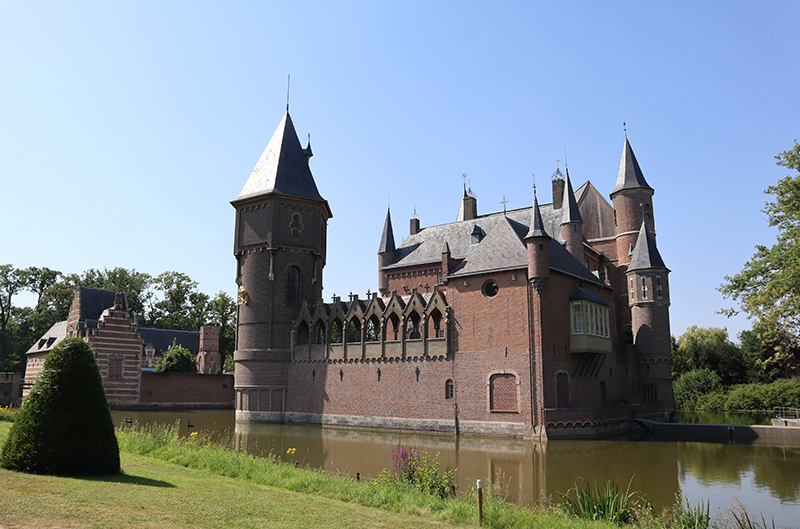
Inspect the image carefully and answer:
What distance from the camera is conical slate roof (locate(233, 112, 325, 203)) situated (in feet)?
117

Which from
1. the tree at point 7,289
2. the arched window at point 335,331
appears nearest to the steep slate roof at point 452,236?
the arched window at point 335,331

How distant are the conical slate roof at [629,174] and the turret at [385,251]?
1579 cm

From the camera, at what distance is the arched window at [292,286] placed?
35094mm

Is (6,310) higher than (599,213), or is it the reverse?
(599,213)

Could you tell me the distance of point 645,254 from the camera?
33.8m

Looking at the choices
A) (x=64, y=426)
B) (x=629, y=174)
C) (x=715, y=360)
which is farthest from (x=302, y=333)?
(x=715, y=360)

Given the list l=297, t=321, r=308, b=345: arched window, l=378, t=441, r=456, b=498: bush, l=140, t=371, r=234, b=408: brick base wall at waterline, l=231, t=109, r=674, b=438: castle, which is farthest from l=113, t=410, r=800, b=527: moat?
l=140, t=371, r=234, b=408: brick base wall at waterline

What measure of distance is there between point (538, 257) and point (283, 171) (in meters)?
17.4

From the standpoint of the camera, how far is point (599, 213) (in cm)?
3944

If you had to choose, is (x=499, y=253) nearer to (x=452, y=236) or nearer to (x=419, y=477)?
(x=452, y=236)

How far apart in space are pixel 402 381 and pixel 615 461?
1257 cm

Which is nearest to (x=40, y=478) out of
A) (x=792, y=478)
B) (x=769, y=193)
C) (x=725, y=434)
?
(x=792, y=478)

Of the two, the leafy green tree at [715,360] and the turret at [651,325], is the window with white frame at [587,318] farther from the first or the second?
the leafy green tree at [715,360]

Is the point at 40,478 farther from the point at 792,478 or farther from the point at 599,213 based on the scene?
the point at 599,213
